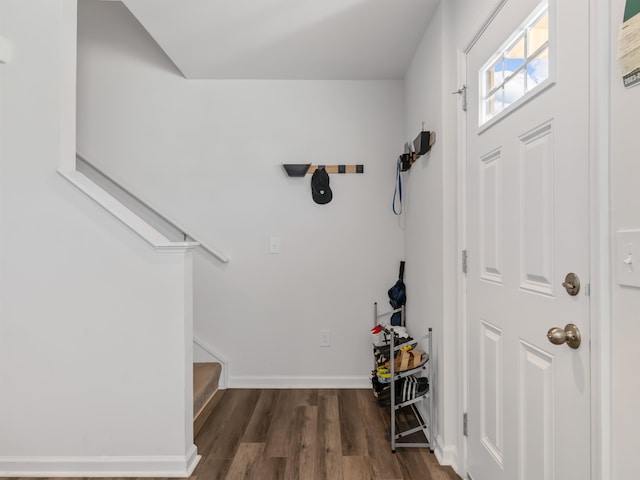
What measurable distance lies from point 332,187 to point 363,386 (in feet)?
4.99

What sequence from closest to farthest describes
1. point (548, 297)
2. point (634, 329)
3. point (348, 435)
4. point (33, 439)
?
1. point (634, 329)
2. point (548, 297)
3. point (33, 439)
4. point (348, 435)

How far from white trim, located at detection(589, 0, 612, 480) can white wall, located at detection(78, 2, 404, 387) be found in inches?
79.1

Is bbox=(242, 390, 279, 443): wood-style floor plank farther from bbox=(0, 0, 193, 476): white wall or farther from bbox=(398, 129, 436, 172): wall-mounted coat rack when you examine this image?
bbox=(398, 129, 436, 172): wall-mounted coat rack

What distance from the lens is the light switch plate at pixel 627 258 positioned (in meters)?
0.77

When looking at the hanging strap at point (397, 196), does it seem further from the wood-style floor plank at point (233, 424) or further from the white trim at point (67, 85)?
the white trim at point (67, 85)

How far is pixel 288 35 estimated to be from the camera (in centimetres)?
226

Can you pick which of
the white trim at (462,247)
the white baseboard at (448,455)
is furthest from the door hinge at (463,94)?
the white baseboard at (448,455)

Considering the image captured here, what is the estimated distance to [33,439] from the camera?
180cm

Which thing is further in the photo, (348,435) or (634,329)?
(348,435)

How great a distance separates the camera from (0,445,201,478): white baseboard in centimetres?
179

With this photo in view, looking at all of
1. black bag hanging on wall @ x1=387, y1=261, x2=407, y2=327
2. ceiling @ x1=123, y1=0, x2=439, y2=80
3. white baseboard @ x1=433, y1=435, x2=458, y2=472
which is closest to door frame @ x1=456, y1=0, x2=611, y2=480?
white baseboard @ x1=433, y1=435, x2=458, y2=472

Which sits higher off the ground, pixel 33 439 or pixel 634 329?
pixel 634 329

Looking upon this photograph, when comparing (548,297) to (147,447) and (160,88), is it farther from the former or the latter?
(160,88)

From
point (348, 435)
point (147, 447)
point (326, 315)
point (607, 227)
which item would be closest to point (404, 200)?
point (326, 315)
